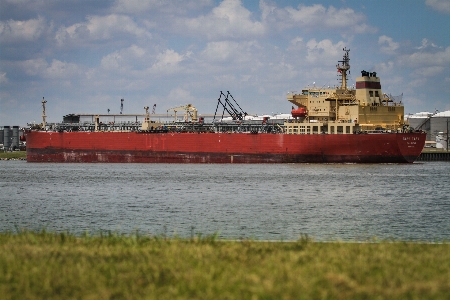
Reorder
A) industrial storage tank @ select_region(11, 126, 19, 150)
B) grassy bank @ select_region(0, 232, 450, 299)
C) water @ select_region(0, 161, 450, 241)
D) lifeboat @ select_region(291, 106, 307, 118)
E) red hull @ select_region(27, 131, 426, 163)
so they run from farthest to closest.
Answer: industrial storage tank @ select_region(11, 126, 19, 150) → lifeboat @ select_region(291, 106, 307, 118) → red hull @ select_region(27, 131, 426, 163) → water @ select_region(0, 161, 450, 241) → grassy bank @ select_region(0, 232, 450, 299)

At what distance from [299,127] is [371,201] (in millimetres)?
34322

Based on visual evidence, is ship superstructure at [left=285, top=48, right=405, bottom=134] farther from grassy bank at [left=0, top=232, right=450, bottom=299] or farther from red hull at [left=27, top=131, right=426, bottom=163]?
grassy bank at [left=0, top=232, right=450, bottom=299]

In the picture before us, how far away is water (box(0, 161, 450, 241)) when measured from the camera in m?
19.1

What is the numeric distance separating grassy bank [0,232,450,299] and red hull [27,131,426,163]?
1844 inches

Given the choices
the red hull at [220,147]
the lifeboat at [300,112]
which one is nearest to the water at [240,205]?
the red hull at [220,147]

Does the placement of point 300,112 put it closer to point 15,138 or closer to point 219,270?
point 219,270

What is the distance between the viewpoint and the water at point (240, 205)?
19.1 metres

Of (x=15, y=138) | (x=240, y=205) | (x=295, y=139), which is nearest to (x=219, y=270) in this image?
(x=240, y=205)

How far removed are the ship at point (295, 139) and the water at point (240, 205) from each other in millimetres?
11304

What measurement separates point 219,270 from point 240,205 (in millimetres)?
17415

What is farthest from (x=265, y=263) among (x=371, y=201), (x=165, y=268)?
(x=371, y=201)

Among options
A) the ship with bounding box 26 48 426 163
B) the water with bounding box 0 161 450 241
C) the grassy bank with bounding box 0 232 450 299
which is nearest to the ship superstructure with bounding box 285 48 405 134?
the ship with bounding box 26 48 426 163

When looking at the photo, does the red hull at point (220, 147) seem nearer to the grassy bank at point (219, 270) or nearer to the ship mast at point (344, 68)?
the ship mast at point (344, 68)

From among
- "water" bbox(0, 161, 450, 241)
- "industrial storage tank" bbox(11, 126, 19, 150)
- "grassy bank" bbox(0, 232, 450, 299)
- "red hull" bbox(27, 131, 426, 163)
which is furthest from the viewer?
"industrial storage tank" bbox(11, 126, 19, 150)
